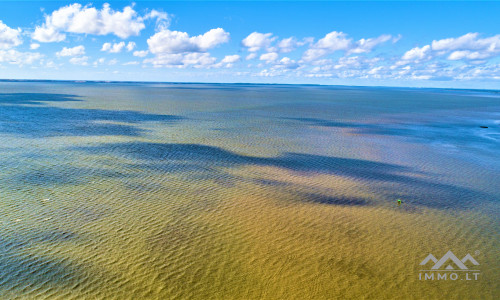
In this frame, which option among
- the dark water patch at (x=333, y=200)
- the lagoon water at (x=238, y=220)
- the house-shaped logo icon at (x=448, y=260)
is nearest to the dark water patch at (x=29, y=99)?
the lagoon water at (x=238, y=220)

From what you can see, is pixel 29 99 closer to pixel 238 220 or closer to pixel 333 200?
pixel 238 220

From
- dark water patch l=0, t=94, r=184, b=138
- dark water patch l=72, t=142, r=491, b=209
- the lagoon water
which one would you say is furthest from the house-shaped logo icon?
dark water patch l=0, t=94, r=184, b=138

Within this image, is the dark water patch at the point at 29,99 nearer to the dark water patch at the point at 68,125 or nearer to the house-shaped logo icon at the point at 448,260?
the dark water patch at the point at 68,125

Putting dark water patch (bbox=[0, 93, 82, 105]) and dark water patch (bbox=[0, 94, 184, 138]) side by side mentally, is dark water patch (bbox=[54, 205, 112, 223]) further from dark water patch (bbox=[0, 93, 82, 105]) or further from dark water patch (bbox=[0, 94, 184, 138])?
dark water patch (bbox=[0, 93, 82, 105])

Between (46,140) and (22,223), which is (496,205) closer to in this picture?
(22,223)

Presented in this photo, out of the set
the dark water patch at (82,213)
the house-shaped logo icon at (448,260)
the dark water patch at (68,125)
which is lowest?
the house-shaped logo icon at (448,260)

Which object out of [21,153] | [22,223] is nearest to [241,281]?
[22,223]

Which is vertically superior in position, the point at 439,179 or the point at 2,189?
the point at 2,189

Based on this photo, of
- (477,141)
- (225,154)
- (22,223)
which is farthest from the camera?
(477,141)
